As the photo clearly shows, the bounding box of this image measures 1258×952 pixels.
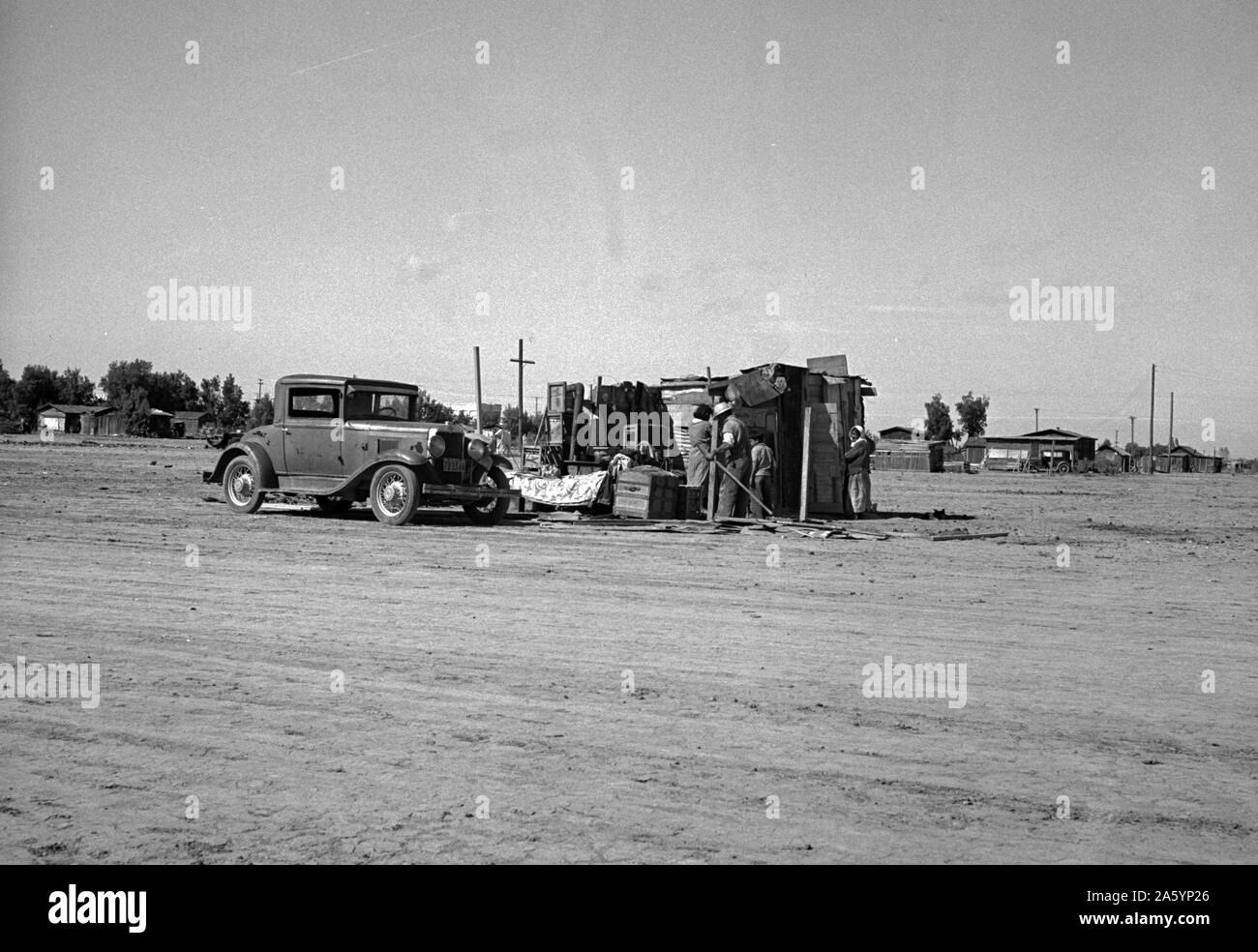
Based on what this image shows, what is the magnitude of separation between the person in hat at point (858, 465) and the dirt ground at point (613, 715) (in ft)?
27.2

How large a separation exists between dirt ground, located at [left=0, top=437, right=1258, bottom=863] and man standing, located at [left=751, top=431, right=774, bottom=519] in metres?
6.08

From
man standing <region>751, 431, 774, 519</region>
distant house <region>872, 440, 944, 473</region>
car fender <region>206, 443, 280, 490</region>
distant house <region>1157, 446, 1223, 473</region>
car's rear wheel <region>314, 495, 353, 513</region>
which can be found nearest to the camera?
car fender <region>206, 443, 280, 490</region>

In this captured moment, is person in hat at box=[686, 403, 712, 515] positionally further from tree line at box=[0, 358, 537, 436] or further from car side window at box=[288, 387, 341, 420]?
tree line at box=[0, 358, 537, 436]

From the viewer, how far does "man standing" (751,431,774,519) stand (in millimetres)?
17894

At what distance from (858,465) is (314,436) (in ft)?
34.1

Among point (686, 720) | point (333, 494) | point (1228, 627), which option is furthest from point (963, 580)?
point (333, 494)

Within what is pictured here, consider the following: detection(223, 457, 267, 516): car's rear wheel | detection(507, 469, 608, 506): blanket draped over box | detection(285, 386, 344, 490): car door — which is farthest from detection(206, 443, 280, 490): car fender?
detection(507, 469, 608, 506): blanket draped over box

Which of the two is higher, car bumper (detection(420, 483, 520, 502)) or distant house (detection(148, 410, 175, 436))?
distant house (detection(148, 410, 175, 436))

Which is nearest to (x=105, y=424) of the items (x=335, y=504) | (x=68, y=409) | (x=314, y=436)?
(x=68, y=409)

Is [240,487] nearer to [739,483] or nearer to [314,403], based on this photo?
[314,403]

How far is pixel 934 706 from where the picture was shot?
223 inches

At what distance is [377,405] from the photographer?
17.0 meters
